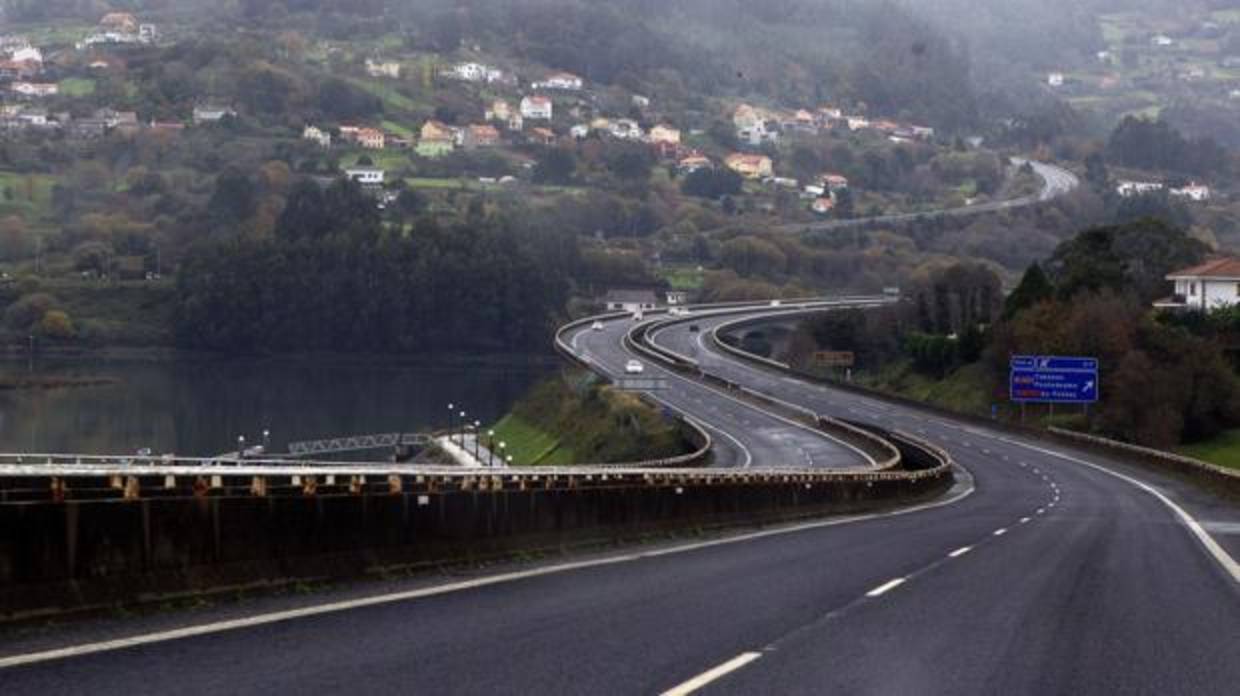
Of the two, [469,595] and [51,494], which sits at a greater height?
[51,494]

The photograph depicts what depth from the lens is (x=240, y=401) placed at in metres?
129

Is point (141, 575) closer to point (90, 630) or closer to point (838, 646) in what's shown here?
point (90, 630)

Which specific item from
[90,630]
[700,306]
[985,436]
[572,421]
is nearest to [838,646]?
[90,630]

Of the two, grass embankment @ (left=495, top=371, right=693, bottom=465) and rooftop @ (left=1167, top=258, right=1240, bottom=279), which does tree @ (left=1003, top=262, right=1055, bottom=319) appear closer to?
rooftop @ (left=1167, top=258, right=1240, bottom=279)

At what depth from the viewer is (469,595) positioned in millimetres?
19359

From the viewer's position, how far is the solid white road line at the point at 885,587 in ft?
69.8

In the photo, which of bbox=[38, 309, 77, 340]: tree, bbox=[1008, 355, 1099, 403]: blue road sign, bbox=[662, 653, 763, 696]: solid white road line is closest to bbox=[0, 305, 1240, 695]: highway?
bbox=[662, 653, 763, 696]: solid white road line

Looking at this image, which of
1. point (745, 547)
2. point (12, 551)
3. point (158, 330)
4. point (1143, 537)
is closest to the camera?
point (12, 551)

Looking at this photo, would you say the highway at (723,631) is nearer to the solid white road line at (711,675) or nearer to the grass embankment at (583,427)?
the solid white road line at (711,675)

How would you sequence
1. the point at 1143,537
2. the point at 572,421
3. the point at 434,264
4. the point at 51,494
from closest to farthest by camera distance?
the point at 51,494 < the point at 1143,537 < the point at 572,421 < the point at 434,264

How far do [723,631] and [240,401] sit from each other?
114 meters

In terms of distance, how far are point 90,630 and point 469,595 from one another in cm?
513

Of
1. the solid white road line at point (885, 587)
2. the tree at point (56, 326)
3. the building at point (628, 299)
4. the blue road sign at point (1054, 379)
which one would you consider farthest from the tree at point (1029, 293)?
the solid white road line at point (885, 587)

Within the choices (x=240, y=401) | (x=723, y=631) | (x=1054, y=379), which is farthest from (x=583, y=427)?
(x=723, y=631)
